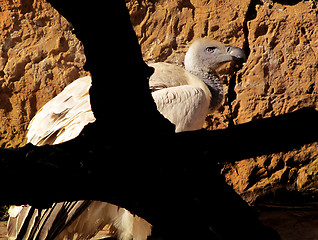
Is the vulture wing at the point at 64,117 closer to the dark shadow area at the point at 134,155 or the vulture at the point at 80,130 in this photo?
the vulture at the point at 80,130

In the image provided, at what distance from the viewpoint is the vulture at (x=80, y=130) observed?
3.87 meters

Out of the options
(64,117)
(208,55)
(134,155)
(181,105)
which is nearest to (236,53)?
(208,55)

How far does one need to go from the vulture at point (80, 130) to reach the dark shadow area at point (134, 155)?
2143 millimetres

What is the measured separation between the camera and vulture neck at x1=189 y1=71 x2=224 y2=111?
199 inches

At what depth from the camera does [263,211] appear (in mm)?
5215

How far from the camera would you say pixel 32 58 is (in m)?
5.54

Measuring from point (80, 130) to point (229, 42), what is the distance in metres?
2.24

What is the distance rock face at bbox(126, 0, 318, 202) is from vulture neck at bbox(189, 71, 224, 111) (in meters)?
0.46

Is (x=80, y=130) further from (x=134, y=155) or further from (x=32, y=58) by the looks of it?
(x=134, y=155)

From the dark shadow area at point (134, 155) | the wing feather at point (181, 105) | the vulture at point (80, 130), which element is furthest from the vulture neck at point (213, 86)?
the dark shadow area at point (134, 155)

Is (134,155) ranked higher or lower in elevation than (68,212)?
higher

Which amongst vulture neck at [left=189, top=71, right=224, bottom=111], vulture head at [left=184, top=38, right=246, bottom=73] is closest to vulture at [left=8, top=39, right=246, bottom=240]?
vulture neck at [left=189, top=71, right=224, bottom=111]

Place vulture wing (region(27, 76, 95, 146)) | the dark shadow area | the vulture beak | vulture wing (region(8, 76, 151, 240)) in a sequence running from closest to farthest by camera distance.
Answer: the dark shadow area < vulture wing (region(8, 76, 151, 240)) < vulture wing (region(27, 76, 95, 146)) < the vulture beak

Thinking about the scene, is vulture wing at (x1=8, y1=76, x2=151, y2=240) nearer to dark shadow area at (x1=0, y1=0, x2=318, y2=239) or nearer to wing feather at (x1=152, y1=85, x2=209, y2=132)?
wing feather at (x1=152, y1=85, x2=209, y2=132)
